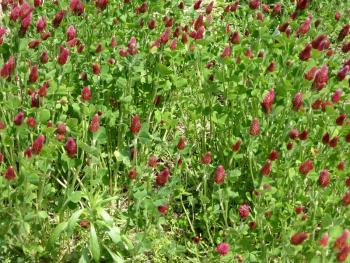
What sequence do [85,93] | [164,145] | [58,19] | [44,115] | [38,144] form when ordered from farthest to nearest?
[164,145] → [58,19] → [85,93] → [44,115] → [38,144]

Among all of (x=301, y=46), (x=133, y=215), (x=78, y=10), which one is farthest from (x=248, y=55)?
(x=133, y=215)

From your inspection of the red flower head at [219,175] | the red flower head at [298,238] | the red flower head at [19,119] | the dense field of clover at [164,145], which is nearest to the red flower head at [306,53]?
the dense field of clover at [164,145]

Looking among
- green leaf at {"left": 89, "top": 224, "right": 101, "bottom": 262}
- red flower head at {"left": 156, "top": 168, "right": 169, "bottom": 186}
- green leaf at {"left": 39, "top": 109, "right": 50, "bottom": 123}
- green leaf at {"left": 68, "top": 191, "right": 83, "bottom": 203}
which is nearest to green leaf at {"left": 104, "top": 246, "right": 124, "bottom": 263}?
green leaf at {"left": 89, "top": 224, "right": 101, "bottom": 262}

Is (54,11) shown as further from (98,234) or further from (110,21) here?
(98,234)

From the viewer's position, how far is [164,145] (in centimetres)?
318

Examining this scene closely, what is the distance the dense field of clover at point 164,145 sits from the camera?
2.45 meters

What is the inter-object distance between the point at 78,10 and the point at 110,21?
0.42 metres

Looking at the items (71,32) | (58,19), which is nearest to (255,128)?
(71,32)

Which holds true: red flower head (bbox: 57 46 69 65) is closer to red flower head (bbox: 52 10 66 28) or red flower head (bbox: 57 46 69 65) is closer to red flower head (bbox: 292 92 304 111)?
red flower head (bbox: 52 10 66 28)

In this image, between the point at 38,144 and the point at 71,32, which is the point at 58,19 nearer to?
the point at 71,32

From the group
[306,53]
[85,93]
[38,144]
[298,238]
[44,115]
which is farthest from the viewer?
[306,53]

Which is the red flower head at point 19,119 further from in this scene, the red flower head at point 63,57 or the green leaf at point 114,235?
the green leaf at point 114,235

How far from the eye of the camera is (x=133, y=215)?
8.08ft

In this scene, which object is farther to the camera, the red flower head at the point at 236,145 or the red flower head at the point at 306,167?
A: the red flower head at the point at 236,145
